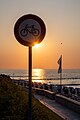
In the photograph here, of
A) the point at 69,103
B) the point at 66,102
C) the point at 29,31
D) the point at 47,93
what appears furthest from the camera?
the point at 47,93

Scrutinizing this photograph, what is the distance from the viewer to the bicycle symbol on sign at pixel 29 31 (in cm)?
903

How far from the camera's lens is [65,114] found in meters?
17.2

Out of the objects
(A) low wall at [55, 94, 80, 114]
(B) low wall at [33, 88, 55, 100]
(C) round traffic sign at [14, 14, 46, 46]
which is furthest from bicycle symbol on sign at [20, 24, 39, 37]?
(B) low wall at [33, 88, 55, 100]

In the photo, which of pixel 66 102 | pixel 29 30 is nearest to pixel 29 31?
pixel 29 30

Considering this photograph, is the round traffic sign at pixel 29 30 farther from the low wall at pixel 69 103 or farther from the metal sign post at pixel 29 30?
the low wall at pixel 69 103

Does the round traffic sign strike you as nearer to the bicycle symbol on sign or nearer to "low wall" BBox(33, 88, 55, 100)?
the bicycle symbol on sign

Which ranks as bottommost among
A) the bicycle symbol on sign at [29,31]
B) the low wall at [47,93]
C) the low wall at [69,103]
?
the low wall at [69,103]

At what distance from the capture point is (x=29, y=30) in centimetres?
907

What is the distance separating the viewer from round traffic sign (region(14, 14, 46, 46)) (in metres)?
9.05

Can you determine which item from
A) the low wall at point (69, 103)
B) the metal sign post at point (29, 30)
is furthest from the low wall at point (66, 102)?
the metal sign post at point (29, 30)

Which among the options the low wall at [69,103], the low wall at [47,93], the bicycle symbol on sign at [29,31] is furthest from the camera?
the low wall at [47,93]

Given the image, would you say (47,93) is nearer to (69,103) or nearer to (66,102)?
(66,102)

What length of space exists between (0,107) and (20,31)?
3529 millimetres

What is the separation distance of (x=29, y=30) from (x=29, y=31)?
0.03m
